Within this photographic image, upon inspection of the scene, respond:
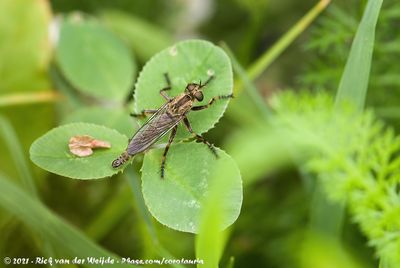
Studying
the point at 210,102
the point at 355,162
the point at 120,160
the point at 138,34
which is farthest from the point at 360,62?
the point at 138,34

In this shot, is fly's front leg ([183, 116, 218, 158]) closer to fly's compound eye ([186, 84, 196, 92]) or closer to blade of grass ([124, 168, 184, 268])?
fly's compound eye ([186, 84, 196, 92])

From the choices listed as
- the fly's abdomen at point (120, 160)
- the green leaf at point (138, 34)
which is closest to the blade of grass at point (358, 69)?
the fly's abdomen at point (120, 160)

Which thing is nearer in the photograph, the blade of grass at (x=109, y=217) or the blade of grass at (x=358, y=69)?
the blade of grass at (x=358, y=69)

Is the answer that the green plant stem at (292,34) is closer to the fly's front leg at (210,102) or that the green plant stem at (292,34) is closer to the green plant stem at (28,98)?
the fly's front leg at (210,102)

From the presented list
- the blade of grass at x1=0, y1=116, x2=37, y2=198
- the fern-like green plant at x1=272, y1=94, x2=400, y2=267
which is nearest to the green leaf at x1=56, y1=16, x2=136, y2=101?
the blade of grass at x1=0, y1=116, x2=37, y2=198

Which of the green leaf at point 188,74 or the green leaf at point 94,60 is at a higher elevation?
the green leaf at point 94,60

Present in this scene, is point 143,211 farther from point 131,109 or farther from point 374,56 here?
point 374,56
